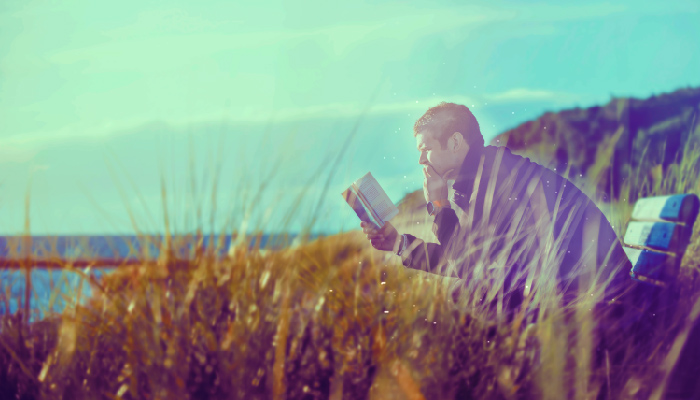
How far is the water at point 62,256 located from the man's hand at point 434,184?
1128 mm

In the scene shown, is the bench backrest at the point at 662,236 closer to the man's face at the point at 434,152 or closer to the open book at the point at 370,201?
the man's face at the point at 434,152

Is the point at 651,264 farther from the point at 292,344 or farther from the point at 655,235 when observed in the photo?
the point at 292,344

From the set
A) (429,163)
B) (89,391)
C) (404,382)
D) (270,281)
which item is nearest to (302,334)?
(270,281)

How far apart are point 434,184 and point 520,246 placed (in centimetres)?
79

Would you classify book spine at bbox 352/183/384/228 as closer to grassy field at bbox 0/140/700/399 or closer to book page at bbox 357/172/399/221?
book page at bbox 357/172/399/221

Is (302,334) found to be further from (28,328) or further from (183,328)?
(28,328)

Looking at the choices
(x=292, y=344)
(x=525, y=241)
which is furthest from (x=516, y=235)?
(x=292, y=344)

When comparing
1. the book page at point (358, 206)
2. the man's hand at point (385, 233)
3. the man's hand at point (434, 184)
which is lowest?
the man's hand at point (385, 233)

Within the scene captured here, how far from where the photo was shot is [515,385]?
2.03 metres

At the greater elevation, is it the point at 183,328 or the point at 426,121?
the point at 426,121

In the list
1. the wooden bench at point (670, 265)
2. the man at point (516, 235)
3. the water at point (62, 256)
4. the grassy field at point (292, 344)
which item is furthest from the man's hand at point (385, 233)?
the wooden bench at point (670, 265)

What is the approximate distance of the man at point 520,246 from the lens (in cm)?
233

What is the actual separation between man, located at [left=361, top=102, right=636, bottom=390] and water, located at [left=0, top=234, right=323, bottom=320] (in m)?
0.73

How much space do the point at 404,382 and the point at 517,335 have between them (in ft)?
1.77
